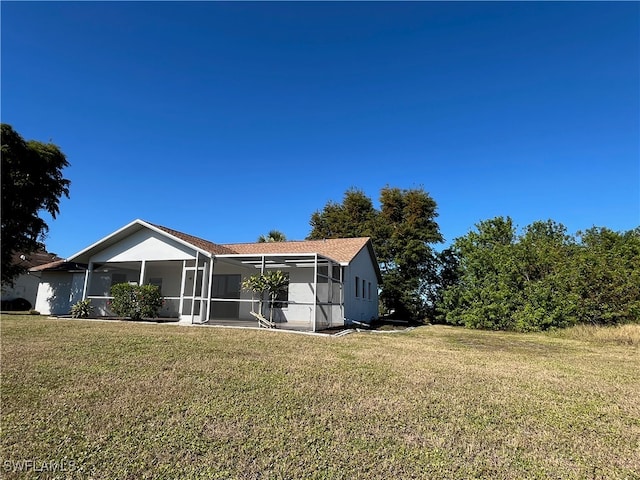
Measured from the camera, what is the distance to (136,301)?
14508mm

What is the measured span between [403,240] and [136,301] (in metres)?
17.1

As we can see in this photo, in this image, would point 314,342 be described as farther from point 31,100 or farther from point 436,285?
point 436,285

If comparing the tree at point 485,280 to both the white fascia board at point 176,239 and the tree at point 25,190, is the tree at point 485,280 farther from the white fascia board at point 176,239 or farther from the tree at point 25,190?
the tree at point 25,190

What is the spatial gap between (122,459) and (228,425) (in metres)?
1.04

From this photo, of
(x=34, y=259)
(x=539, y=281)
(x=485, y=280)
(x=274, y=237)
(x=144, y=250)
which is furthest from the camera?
(x=34, y=259)

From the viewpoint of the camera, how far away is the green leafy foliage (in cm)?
1546

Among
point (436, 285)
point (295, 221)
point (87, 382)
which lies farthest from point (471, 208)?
point (87, 382)

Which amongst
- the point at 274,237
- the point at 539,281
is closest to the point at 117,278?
Result: the point at 274,237

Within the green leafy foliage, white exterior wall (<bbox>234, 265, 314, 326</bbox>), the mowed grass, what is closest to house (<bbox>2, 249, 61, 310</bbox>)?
white exterior wall (<bbox>234, 265, 314, 326</bbox>)

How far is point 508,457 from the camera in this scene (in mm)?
3215

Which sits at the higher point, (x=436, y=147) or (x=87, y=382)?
(x=436, y=147)

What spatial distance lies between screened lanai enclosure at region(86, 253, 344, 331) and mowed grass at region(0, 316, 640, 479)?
280 inches

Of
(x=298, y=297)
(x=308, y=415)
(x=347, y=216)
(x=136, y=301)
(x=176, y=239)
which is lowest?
(x=308, y=415)

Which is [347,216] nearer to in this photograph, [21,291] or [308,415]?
[21,291]
